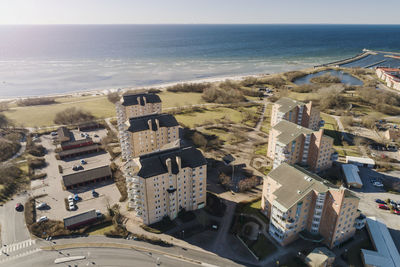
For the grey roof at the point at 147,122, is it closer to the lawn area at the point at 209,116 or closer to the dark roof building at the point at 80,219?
the dark roof building at the point at 80,219

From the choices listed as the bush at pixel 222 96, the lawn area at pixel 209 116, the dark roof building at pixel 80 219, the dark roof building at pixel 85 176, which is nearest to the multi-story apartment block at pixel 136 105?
the lawn area at pixel 209 116

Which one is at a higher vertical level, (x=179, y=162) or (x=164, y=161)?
(x=164, y=161)

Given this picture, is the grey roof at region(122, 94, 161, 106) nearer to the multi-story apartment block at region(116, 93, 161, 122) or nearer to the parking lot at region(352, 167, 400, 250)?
the multi-story apartment block at region(116, 93, 161, 122)

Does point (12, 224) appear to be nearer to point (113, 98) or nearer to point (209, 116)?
point (209, 116)

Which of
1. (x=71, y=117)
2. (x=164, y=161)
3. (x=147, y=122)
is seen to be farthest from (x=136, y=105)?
(x=164, y=161)

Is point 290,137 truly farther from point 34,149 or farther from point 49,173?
point 34,149

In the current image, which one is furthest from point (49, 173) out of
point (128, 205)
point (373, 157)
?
point (373, 157)

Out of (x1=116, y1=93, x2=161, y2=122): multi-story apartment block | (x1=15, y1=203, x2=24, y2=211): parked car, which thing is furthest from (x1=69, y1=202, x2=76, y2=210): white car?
(x1=116, y1=93, x2=161, y2=122): multi-story apartment block
